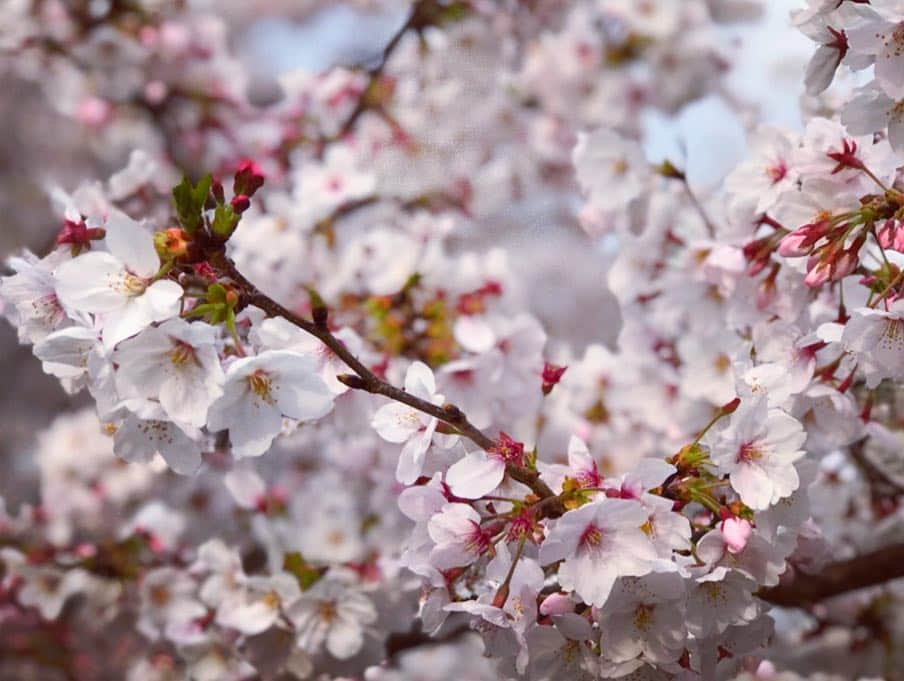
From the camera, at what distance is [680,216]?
2072 mm

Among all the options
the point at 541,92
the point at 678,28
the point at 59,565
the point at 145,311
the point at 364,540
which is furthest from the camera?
the point at 541,92

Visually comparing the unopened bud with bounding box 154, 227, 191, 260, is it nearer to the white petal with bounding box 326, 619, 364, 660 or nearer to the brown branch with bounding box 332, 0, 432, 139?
the white petal with bounding box 326, 619, 364, 660

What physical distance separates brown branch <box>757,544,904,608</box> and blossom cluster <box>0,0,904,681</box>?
15mm

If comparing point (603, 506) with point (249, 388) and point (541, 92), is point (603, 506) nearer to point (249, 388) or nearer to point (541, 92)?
point (249, 388)

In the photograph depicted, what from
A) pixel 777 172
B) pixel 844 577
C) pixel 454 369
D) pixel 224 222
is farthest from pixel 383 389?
pixel 844 577

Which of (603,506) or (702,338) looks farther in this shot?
(702,338)

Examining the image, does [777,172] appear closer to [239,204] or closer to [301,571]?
[239,204]

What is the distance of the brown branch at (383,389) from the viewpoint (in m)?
1.17

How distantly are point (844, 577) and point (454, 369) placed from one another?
0.81 metres

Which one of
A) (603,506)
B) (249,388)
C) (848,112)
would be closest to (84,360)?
(249,388)

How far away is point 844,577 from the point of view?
1765 millimetres

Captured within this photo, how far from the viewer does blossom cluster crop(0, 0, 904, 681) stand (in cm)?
119

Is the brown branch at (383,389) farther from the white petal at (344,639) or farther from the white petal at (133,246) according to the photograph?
the white petal at (344,639)

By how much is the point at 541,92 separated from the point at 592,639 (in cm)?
289
